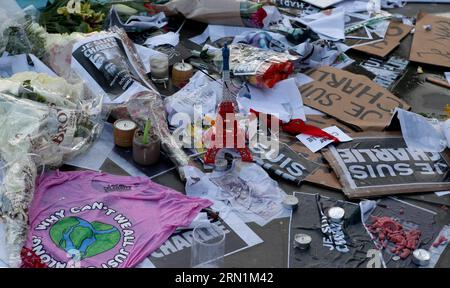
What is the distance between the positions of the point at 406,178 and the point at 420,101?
37.3 inches

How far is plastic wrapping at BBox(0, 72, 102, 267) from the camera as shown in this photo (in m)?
2.44

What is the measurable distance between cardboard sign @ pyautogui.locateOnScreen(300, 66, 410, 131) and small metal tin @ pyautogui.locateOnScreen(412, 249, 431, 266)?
100 cm

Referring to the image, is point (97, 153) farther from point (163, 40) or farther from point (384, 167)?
point (384, 167)

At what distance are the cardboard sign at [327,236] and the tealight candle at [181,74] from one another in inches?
45.8

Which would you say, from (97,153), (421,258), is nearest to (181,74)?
(97,153)

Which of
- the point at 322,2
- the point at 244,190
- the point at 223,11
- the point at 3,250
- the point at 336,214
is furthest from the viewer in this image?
the point at 322,2

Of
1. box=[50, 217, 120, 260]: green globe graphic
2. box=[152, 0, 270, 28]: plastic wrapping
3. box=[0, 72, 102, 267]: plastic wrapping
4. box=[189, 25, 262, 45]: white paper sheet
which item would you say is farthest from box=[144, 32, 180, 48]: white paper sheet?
box=[50, 217, 120, 260]: green globe graphic

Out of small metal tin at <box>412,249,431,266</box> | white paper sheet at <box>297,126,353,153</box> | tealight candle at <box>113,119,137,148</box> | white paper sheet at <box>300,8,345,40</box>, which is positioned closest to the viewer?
small metal tin at <box>412,249,431,266</box>

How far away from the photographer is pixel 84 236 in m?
2.41

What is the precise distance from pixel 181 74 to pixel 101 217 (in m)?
1.29

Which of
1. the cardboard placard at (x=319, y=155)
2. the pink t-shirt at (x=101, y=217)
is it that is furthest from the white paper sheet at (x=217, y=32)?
the pink t-shirt at (x=101, y=217)

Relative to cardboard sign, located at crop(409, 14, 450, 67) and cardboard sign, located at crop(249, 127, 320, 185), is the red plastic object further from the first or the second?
cardboard sign, located at crop(409, 14, 450, 67)

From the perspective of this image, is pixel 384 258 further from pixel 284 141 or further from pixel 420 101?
pixel 420 101

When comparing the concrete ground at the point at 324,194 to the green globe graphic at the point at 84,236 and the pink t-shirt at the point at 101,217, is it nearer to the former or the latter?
the pink t-shirt at the point at 101,217
